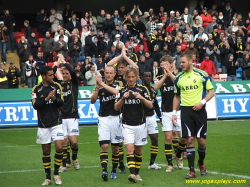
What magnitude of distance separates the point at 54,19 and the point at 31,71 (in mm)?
5931

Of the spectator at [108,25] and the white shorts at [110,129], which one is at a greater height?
the spectator at [108,25]

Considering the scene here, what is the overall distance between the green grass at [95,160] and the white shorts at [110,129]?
2.97ft

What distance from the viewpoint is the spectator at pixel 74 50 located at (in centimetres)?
2689

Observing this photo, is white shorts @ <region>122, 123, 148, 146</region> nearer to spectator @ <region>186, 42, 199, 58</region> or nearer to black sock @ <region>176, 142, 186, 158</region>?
black sock @ <region>176, 142, 186, 158</region>

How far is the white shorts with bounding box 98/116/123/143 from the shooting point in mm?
10617

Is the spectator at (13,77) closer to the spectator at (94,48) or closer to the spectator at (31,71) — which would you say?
the spectator at (31,71)

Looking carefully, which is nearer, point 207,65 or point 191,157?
point 191,157

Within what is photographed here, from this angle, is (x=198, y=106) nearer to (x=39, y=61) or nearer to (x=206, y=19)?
(x=39, y=61)

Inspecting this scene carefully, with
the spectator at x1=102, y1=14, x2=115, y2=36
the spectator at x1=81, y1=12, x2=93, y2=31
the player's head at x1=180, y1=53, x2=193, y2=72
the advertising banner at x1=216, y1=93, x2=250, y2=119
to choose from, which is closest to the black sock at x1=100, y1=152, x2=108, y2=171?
the player's head at x1=180, y1=53, x2=193, y2=72

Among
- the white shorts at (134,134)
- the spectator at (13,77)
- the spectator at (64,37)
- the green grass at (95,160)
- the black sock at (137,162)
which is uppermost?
the spectator at (64,37)

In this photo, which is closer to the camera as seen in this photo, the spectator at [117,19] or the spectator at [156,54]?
the spectator at [156,54]

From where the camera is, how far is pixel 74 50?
26.9 m

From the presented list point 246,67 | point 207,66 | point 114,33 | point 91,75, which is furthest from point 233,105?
point 114,33

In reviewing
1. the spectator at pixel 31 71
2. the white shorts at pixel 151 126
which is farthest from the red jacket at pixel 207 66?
the white shorts at pixel 151 126
